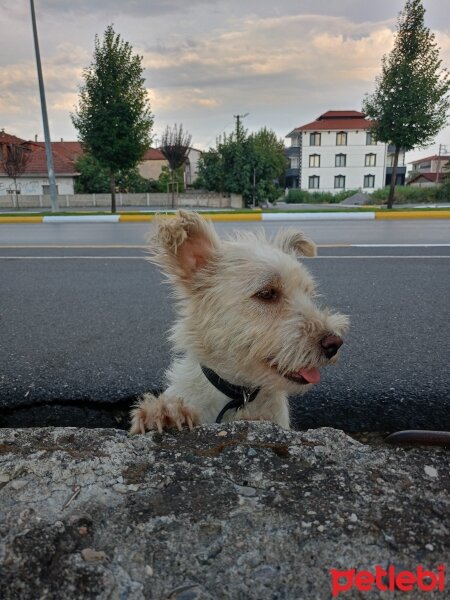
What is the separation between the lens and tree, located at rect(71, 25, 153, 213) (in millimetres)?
26281

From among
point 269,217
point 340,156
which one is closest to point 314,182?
point 340,156

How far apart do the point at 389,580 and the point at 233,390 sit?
1.42 m

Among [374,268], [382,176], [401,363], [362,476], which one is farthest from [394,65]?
[382,176]

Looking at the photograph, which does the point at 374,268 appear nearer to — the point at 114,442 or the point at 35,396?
the point at 35,396

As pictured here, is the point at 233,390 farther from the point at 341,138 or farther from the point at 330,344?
the point at 341,138

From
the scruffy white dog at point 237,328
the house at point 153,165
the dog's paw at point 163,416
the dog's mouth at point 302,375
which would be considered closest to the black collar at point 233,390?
the scruffy white dog at point 237,328

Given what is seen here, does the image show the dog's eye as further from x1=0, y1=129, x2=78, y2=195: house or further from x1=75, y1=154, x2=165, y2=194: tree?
x1=0, y1=129, x2=78, y2=195: house

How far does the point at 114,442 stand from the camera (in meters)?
1.77

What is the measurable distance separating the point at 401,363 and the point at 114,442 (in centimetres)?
214

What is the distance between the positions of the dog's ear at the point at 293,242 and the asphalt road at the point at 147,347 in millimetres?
833

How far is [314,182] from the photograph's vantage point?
7300cm

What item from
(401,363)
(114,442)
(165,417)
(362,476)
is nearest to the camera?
(362,476)

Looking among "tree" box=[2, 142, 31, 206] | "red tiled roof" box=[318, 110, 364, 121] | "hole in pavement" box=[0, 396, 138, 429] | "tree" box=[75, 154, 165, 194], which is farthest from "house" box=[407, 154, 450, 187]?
"hole in pavement" box=[0, 396, 138, 429]

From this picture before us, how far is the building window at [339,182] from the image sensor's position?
236 ft
